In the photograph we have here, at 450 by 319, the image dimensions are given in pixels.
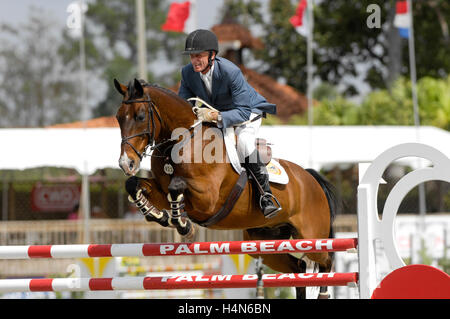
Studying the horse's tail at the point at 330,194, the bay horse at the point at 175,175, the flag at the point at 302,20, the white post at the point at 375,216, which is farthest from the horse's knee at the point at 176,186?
the flag at the point at 302,20

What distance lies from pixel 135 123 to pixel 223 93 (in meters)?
0.75

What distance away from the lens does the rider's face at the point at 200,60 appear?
4.62 metres

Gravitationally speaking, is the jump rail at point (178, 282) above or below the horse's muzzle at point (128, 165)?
below

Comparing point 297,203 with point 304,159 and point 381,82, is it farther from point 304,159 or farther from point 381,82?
point 381,82

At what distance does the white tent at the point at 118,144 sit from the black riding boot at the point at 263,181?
6.72m

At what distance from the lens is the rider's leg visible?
4.81m

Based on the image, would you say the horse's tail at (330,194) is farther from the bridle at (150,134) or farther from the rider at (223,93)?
the bridle at (150,134)

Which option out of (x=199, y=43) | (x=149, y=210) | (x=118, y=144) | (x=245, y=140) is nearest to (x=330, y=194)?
(x=245, y=140)

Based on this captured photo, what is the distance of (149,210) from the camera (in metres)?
4.29

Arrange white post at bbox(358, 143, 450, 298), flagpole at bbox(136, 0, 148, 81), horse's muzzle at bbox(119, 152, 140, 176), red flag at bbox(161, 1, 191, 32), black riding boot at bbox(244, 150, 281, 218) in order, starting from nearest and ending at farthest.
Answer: white post at bbox(358, 143, 450, 298)
horse's muzzle at bbox(119, 152, 140, 176)
black riding boot at bbox(244, 150, 281, 218)
red flag at bbox(161, 1, 191, 32)
flagpole at bbox(136, 0, 148, 81)

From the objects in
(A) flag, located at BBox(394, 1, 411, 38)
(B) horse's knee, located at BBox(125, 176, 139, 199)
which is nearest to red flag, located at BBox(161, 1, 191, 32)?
(A) flag, located at BBox(394, 1, 411, 38)

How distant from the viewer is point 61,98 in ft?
104

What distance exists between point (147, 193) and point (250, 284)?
0.85 metres

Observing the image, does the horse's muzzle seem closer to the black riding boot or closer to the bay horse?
the bay horse
